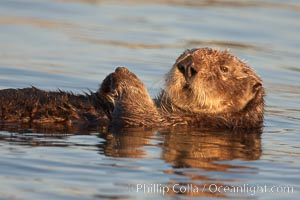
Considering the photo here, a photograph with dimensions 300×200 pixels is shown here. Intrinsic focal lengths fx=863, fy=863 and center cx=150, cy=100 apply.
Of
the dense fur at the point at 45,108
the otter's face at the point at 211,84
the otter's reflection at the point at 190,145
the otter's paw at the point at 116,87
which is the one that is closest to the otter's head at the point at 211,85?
the otter's face at the point at 211,84

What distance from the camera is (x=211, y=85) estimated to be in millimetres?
8750

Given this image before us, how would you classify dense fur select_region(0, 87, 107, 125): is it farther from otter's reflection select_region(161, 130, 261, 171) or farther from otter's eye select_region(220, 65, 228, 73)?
otter's eye select_region(220, 65, 228, 73)

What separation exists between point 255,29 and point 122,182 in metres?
8.39

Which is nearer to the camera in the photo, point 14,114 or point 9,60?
point 14,114

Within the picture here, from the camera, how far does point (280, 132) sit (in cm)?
927

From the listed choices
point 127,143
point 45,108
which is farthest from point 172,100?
point 45,108

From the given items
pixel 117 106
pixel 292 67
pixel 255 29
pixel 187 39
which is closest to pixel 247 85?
pixel 117 106

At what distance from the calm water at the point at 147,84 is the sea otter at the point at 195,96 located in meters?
0.16

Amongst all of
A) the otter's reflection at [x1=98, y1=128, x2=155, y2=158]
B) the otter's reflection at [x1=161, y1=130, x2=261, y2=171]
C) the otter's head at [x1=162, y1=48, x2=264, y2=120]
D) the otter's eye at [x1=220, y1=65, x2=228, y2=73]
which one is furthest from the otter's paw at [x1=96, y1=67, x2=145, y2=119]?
the otter's eye at [x1=220, y1=65, x2=228, y2=73]

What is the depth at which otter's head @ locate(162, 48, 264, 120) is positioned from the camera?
8609 millimetres

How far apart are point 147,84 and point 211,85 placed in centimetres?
261

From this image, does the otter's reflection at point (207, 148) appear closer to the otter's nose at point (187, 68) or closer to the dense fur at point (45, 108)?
the otter's nose at point (187, 68)

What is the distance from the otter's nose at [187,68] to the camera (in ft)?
28.1

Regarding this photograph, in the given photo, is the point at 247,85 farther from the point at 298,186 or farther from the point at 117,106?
the point at 298,186
